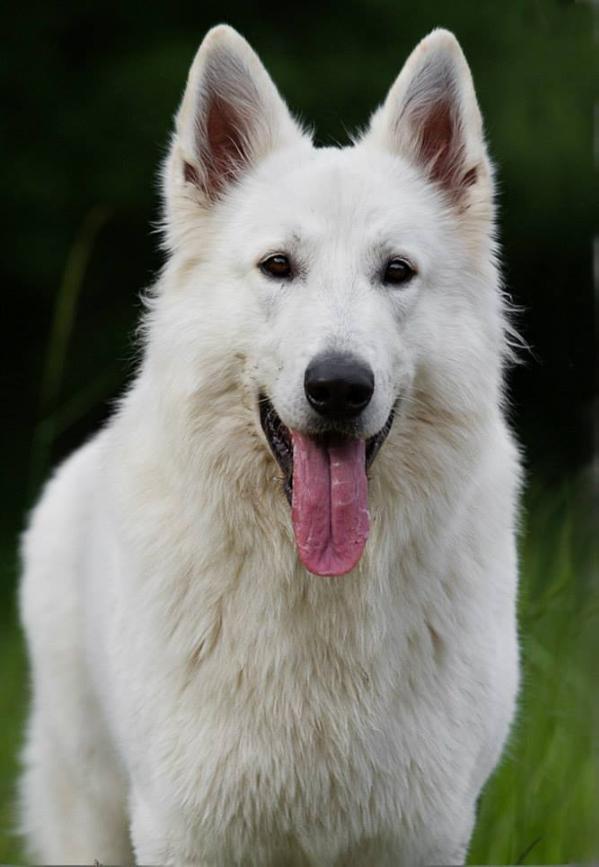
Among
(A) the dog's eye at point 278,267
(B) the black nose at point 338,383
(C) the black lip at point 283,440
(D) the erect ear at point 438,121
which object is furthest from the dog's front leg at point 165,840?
(D) the erect ear at point 438,121

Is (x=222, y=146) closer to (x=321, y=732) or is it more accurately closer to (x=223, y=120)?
(x=223, y=120)

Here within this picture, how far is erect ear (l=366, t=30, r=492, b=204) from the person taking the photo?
3346 mm

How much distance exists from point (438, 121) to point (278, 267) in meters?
0.65

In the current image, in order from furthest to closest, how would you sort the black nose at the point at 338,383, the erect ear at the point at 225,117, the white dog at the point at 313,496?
the erect ear at the point at 225,117
the white dog at the point at 313,496
the black nose at the point at 338,383

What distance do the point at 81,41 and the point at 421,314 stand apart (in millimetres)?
6909

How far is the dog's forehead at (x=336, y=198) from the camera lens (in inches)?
124

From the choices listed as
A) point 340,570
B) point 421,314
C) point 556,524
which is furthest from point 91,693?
point 556,524

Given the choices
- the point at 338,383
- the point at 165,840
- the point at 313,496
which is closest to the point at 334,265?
the point at 338,383

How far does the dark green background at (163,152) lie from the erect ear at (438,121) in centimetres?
523

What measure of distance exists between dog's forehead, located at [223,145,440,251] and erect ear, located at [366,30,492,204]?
2.3 inches

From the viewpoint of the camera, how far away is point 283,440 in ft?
10.3

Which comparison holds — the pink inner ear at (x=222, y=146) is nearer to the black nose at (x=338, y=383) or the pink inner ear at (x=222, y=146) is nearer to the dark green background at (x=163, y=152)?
the black nose at (x=338, y=383)

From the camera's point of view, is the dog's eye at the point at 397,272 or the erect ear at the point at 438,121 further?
the erect ear at the point at 438,121

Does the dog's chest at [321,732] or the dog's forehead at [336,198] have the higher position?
the dog's forehead at [336,198]
